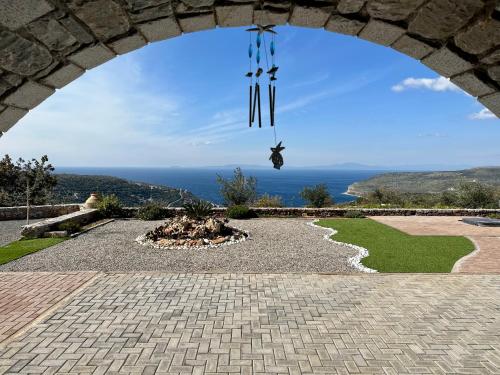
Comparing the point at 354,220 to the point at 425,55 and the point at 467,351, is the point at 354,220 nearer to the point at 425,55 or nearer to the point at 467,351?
the point at 467,351

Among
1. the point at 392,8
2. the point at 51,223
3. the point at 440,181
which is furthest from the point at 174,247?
the point at 440,181

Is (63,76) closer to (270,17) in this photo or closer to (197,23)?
(197,23)

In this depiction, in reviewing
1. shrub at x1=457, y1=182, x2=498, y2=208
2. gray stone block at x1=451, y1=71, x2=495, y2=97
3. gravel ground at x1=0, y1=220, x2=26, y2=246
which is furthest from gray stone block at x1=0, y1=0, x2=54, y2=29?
shrub at x1=457, y1=182, x2=498, y2=208

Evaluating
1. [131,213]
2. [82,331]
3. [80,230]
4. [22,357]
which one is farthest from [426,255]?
[131,213]

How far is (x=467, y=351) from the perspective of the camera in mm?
4824

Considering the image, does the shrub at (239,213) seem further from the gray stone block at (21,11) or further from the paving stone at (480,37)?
the gray stone block at (21,11)

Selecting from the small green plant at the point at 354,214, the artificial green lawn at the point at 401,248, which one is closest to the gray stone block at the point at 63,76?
the artificial green lawn at the point at 401,248

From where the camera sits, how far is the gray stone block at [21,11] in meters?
1.78

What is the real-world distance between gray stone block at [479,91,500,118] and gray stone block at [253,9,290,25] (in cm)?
152

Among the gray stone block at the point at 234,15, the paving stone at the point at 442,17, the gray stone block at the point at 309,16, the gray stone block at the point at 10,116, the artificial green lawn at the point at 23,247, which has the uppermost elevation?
the gray stone block at the point at 234,15

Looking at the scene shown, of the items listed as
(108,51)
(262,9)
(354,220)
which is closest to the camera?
(262,9)

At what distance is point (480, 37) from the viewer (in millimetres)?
1995

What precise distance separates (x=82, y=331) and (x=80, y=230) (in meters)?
9.78

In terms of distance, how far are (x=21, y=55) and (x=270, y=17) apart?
159cm
